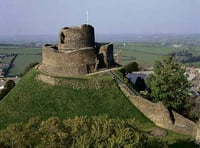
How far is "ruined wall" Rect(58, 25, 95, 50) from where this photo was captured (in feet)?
123

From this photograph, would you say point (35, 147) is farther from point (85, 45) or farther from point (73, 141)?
point (85, 45)

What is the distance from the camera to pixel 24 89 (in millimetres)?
35625

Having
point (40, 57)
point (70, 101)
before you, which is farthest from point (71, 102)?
point (40, 57)

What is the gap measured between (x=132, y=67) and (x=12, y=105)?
117ft

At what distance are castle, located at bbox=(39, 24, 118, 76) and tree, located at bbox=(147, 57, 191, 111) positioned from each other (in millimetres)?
5188

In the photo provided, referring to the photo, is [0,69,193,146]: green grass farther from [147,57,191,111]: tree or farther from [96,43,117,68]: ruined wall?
[147,57,191,111]: tree

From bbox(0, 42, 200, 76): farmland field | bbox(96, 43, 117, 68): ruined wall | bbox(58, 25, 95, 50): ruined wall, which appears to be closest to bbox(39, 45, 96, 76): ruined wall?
bbox(96, 43, 117, 68): ruined wall

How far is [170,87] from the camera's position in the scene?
37.5 m

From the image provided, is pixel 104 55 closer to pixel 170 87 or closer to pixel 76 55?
pixel 76 55

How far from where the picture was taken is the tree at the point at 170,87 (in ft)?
122

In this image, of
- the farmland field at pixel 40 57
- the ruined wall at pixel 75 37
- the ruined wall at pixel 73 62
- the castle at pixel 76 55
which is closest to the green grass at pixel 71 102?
the ruined wall at pixel 73 62

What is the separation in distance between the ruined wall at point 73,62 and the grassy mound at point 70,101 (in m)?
1.71

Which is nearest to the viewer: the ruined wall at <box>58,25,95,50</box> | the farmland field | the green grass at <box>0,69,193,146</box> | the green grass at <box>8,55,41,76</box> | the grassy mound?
the green grass at <box>0,69,193,146</box>

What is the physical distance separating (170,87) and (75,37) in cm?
1048
